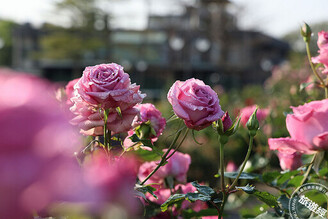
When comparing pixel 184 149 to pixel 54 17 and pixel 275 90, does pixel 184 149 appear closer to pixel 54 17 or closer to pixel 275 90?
pixel 275 90

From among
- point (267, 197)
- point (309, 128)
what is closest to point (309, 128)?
point (309, 128)

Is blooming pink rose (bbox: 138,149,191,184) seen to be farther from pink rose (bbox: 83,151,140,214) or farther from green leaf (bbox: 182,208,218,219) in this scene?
pink rose (bbox: 83,151,140,214)

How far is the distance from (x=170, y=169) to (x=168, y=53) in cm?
1969

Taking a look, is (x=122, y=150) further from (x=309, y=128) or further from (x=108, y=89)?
(x=309, y=128)

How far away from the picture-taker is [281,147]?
531mm

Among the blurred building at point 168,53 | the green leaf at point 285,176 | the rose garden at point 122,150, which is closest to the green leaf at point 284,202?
the rose garden at point 122,150

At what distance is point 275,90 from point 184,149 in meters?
1.76

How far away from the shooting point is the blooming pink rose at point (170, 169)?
671 mm

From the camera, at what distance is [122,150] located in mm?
583

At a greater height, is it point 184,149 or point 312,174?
point 312,174

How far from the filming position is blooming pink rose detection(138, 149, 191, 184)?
0.67 m

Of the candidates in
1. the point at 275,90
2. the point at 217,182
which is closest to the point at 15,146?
the point at 217,182

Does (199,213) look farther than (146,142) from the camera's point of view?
Yes

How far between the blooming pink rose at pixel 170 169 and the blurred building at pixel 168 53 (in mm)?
18366
